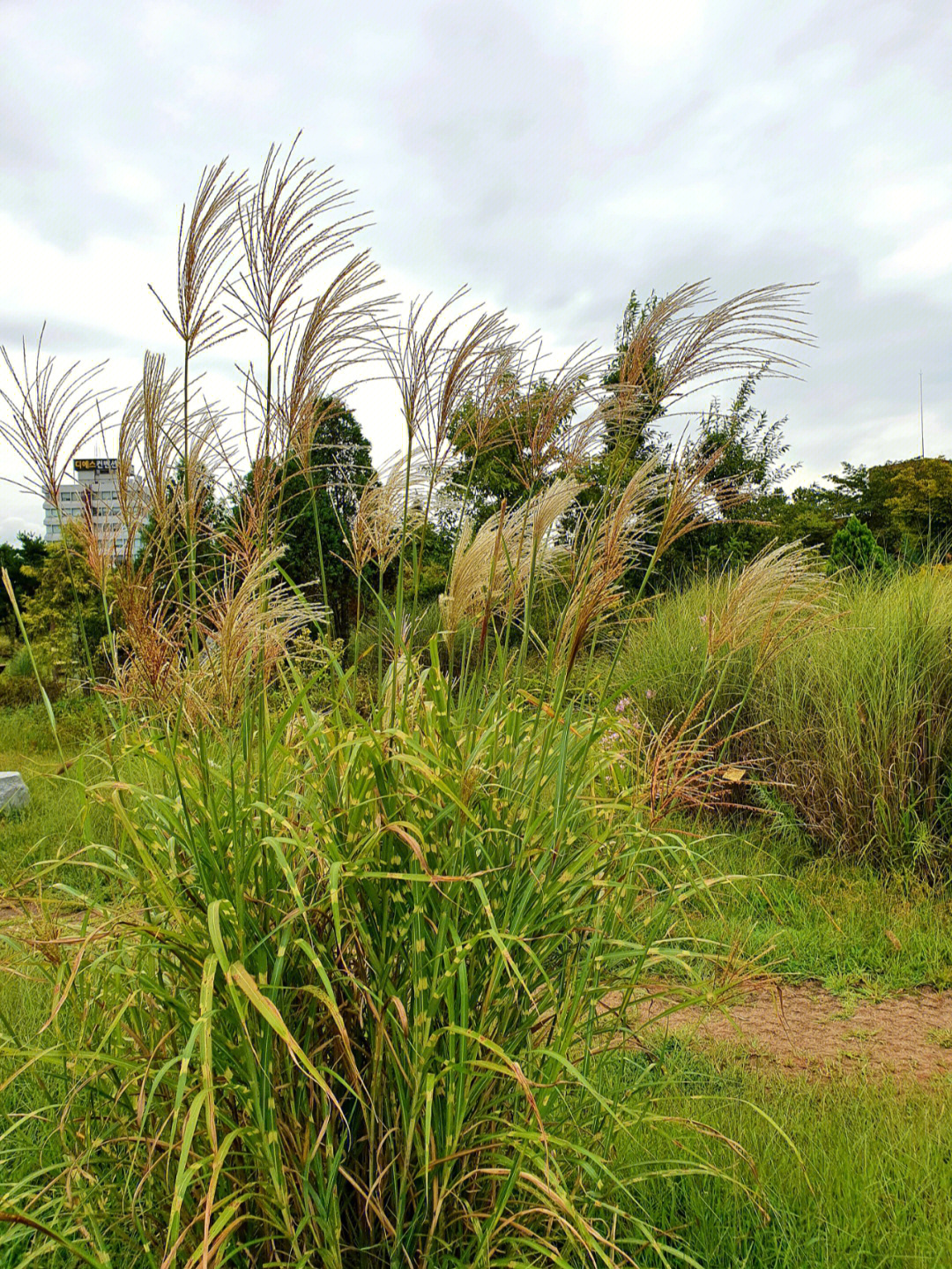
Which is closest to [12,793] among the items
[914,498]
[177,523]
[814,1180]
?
[177,523]

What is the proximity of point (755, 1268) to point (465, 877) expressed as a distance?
46.3 inches

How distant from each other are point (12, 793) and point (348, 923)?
574cm

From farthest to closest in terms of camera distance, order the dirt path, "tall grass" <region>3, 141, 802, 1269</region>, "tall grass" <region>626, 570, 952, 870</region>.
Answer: "tall grass" <region>626, 570, 952, 870</region>, the dirt path, "tall grass" <region>3, 141, 802, 1269</region>

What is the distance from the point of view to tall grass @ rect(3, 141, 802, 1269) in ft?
5.12

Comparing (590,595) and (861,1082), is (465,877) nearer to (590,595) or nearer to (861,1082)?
(590,595)

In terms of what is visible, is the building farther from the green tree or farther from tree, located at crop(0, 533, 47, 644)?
tree, located at crop(0, 533, 47, 644)

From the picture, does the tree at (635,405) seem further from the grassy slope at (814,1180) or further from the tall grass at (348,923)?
the grassy slope at (814,1180)

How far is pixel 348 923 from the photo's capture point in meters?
1.73

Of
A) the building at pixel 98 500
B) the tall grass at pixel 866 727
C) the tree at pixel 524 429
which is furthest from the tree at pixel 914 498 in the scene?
the building at pixel 98 500

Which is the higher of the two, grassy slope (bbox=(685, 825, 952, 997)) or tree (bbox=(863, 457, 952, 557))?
tree (bbox=(863, 457, 952, 557))

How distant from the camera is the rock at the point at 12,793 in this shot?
6.46m

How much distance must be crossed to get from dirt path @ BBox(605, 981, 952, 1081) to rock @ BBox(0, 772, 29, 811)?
191 inches

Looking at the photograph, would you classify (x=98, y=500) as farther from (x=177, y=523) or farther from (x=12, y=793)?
(x=12, y=793)

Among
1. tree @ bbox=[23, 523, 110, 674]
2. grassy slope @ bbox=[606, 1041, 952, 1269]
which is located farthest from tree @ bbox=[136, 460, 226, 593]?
tree @ bbox=[23, 523, 110, 674]
